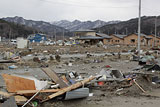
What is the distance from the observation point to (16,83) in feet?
18.4

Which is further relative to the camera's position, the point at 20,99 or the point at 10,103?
the point at 20,99

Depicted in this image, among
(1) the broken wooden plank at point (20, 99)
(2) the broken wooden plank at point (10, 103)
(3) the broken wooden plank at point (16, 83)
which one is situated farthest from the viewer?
(3) the broken wooden plank at point (16, 83)

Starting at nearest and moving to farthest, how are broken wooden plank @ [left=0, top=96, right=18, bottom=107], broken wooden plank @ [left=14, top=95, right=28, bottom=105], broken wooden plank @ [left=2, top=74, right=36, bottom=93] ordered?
broken wooden plank @ [left=0, top=96, right=18, bottom=107] → broken wooden plank @ [left=14, top=95, right=28, bottom=105] → broken wooden plank @ [left=2, top=74, right=36, bottom=93]

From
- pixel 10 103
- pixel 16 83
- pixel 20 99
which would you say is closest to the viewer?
pixel 10 103

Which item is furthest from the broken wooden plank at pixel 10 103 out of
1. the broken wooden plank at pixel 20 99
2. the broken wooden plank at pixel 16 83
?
the broken wooden plank at pixel 16 83

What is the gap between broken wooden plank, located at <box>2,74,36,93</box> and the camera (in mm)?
5488

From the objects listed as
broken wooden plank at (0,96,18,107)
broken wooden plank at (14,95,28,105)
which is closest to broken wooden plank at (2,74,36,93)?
broken wooden plank at (14,95,28,105)

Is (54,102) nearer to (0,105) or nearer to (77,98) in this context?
(77,98)

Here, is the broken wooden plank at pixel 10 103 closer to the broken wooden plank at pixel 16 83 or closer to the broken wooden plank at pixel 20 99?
the broken wooden plank at pixel 20 99

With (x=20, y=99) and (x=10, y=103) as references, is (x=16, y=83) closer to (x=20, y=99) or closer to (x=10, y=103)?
(x=20, y=99)

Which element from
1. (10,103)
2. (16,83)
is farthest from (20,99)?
(16,83)

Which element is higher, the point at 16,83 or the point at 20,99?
the point at 16,83

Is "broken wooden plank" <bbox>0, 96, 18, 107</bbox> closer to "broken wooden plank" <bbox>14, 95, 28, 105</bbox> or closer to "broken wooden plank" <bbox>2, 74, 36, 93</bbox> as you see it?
"broken wooden plank" <bbox>14, 95, 28, 105</bbox>

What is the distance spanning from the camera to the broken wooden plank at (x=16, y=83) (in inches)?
216
